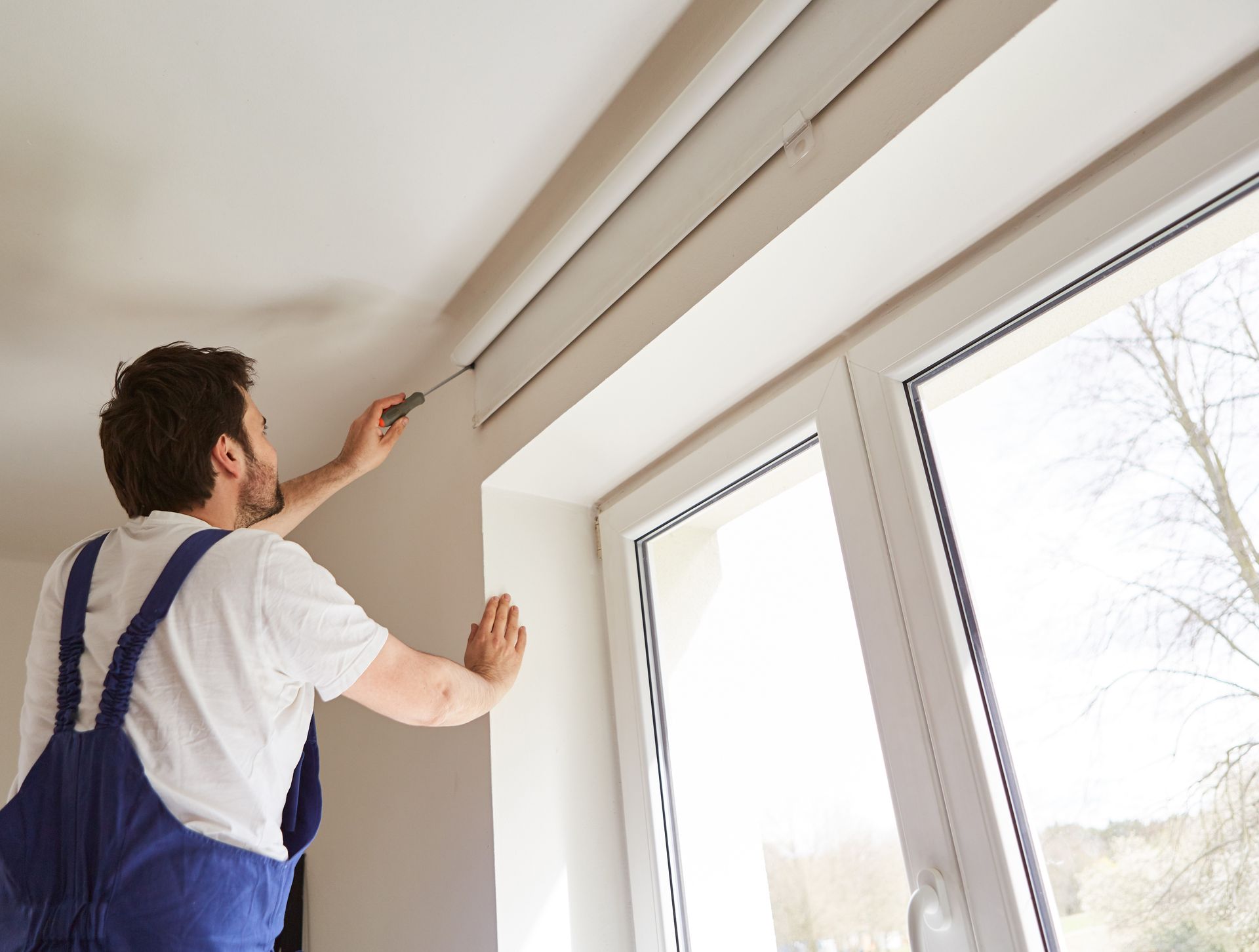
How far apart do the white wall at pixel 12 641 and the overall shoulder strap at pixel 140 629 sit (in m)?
1.85

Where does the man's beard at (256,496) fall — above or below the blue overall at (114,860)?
above

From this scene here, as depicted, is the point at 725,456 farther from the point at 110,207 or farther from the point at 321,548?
the point at 321,548

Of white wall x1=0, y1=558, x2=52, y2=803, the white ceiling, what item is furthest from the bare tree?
white wall x1=0, y1=558, x2=52, y2=803

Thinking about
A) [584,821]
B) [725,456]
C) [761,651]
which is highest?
[725,456]

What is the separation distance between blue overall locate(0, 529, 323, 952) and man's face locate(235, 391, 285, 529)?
1.07 feet

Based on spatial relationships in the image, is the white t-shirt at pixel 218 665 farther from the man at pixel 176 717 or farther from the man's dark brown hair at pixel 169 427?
the man's dark brown hair at pixel 169 427

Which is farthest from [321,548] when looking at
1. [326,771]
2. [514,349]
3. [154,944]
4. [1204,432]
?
[1204,432]


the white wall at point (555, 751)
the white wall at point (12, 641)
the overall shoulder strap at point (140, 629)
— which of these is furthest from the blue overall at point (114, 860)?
the white wall at point (12, 641)

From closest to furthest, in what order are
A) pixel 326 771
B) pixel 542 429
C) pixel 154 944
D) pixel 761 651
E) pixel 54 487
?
pixel 154 944
pixel 761 651
pixel 542 429
pixel 326 771
pixel 54 487

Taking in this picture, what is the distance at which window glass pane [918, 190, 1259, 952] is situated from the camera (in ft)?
2.93

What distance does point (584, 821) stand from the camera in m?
1.59

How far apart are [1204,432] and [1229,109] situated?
33 cm

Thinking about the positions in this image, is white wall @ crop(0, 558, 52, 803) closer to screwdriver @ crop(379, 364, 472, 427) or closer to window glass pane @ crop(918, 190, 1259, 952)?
screwdriver @ crop(379, 364, 472, 427)

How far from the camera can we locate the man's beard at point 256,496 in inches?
53.6
